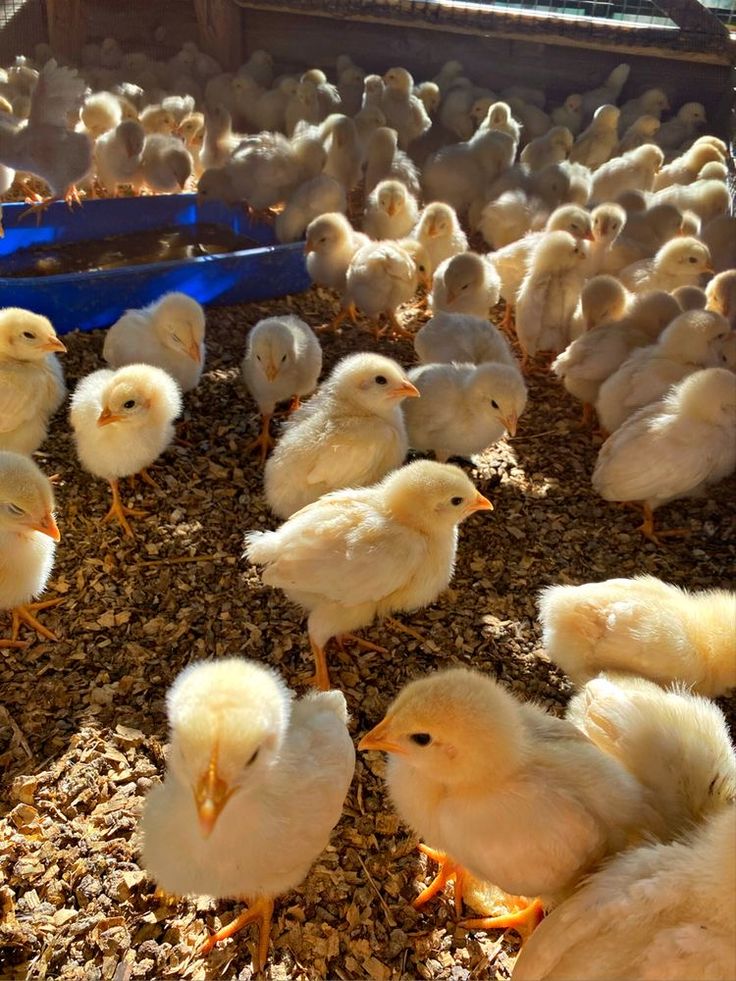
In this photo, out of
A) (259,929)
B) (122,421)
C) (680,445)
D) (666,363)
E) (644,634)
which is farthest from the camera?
(666,363)

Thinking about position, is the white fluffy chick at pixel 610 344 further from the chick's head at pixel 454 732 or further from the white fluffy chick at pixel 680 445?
the chick's head at pixel 454 732

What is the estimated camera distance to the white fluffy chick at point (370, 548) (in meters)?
2.37

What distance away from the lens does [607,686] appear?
2.09 meters

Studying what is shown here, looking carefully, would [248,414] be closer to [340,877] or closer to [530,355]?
[530,355]

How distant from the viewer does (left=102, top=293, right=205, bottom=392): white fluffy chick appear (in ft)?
11.7

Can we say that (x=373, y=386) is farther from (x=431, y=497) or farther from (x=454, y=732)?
(x=454, y=732)

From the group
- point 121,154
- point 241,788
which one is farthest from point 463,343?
point 121,154

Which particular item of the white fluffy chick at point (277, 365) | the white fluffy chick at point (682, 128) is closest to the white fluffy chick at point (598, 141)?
the white fluffy chick at point (682, 128)

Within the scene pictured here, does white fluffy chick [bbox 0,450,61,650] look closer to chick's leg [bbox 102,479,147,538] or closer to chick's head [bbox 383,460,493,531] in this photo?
chick's leg [bbox 102,479,147,538]

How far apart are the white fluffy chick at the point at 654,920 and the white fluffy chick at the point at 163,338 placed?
286 cm

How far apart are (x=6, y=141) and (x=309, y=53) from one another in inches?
179

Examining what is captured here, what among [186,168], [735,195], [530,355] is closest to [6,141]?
[186,168]

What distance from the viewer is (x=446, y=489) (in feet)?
7.96

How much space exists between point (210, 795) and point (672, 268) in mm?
4350
